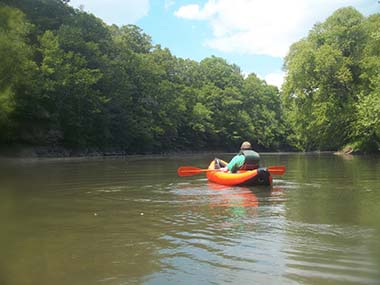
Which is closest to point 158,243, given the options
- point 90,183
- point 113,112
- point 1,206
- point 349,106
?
point 1,206

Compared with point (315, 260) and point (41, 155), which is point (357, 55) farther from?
point (315, 260)

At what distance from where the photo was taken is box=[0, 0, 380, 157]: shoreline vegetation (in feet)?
105

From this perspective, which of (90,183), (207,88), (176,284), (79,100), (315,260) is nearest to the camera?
(176,284)

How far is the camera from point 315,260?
5.14m

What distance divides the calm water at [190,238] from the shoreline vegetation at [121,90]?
16258 millimetres

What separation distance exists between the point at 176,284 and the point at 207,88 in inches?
2756

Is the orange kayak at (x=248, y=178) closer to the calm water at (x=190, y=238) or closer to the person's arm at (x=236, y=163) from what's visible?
the person's arm at (x=236, y=163)

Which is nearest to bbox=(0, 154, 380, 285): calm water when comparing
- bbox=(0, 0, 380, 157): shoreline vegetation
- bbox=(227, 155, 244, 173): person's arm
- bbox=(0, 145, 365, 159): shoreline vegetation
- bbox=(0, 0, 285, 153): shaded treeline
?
bbox=(227, 155, 244, 173): person's arm

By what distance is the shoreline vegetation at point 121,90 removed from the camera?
3216 centimetres

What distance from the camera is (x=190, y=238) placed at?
636 centimetres

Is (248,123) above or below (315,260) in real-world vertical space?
above

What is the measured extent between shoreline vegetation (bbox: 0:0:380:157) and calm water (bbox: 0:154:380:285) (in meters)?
16.3

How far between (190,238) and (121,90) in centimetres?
4389

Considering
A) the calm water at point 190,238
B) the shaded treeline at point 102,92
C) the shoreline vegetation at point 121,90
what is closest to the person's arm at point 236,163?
the calm water at point 190,238
